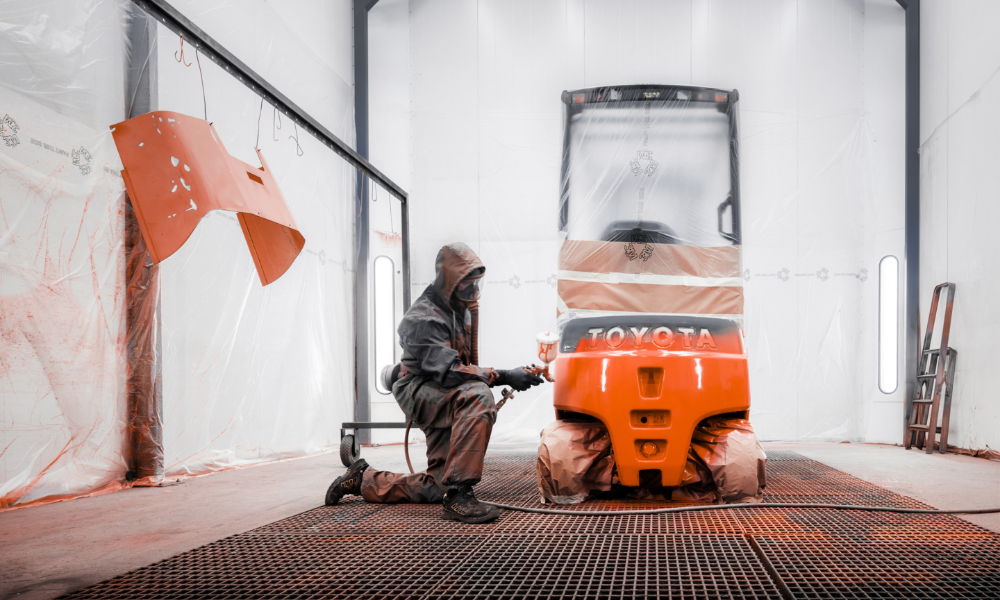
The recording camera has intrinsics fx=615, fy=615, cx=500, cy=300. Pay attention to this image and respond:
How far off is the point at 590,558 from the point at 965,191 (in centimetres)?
578

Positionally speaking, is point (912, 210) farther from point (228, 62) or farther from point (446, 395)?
point (228, 62)

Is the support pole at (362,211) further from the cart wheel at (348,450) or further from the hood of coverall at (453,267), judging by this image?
the hood of coverall at (453,267)

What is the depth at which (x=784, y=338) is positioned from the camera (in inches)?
265

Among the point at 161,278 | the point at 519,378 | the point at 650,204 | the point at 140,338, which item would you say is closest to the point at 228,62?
the point at 161,278

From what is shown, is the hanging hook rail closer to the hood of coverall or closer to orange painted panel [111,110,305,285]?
orange painted panel [111,110,305,285]

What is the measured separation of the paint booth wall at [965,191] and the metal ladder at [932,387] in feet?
0.36

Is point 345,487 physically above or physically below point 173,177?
below

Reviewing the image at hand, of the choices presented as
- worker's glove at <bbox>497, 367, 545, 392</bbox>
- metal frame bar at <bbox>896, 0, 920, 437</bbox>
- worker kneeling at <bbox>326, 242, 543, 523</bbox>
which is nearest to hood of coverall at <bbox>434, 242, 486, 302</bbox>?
worker kneeling at <bbox>326, 242, 543, 523</bbox>

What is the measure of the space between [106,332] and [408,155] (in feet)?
13.2

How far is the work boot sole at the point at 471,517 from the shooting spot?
271 centimetres

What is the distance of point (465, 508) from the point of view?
9.01 feet

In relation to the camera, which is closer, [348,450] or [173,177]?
[173,177]

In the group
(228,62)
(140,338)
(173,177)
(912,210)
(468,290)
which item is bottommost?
(140,338)

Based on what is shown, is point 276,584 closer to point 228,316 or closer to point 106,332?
point 106,332
